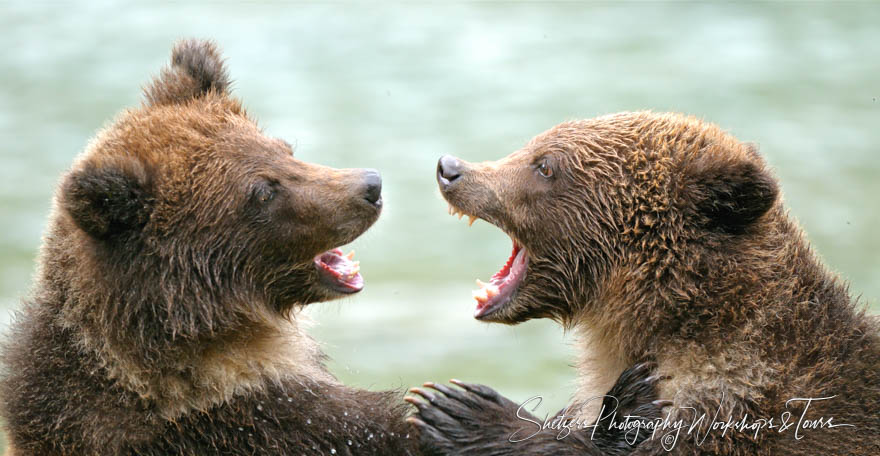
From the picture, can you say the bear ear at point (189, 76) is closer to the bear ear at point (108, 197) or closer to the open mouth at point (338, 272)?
the bear ear at point (108, 197)

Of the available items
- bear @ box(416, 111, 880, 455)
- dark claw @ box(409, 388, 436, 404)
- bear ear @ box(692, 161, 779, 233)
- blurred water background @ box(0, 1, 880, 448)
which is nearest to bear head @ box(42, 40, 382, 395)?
dark claw @ box(409, 388, 436, 404)

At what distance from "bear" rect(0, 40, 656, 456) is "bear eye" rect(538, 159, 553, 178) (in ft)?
3.81

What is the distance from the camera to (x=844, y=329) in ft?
26.2

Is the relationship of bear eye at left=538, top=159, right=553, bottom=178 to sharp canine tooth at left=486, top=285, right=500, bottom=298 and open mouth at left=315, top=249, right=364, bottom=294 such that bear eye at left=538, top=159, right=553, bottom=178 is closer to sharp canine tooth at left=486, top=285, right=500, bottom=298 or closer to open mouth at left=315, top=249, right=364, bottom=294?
sharp canine tooth at left=486, top=285, right=500, bottom=298

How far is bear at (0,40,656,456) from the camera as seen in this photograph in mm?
7809

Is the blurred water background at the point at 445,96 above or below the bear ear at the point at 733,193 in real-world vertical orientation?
above

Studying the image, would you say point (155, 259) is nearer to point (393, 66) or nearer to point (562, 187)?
point (562, 187)

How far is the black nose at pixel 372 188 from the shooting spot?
8.58m

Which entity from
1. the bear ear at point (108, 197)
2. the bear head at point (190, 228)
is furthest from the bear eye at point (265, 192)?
the bear ear at point (108, 197)

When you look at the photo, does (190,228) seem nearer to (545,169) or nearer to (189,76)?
(189,76)

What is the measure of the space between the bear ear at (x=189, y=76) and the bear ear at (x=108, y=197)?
1.09 metres

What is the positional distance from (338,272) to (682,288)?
96.2 inches

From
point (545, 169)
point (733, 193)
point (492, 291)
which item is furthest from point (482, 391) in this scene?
point (733, 193)

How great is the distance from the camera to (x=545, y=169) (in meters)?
8.84
